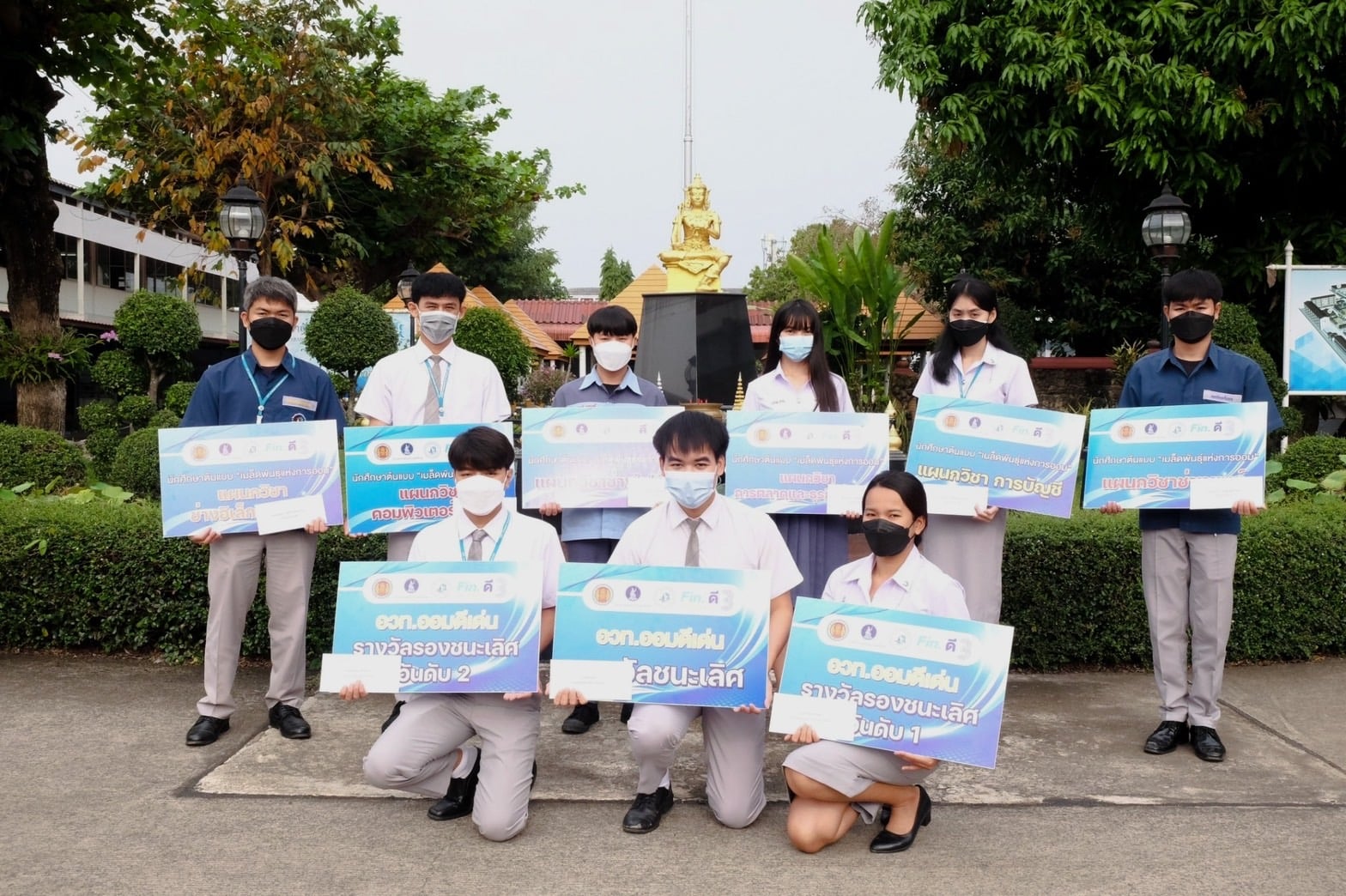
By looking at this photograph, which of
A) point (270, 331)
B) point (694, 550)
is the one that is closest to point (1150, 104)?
point (694, 550)

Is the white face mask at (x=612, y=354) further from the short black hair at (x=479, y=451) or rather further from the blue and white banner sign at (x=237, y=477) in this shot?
the blue and white banner sign at (x=237, y=477)

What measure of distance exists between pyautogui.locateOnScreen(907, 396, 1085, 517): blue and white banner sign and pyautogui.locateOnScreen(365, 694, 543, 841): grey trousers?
1902mm

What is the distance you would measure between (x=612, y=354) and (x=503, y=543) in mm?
1347

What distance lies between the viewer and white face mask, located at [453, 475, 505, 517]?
400 centimetres

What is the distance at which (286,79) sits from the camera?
64.6 feet

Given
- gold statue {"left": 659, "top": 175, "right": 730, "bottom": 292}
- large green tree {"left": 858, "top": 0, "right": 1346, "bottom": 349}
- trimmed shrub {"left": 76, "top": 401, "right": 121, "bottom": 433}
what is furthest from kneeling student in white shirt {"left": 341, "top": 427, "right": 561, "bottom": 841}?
large green tree {"left": 858, "top": 0, "right": 1346, "bottom": 349}

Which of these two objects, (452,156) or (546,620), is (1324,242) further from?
(452,156)

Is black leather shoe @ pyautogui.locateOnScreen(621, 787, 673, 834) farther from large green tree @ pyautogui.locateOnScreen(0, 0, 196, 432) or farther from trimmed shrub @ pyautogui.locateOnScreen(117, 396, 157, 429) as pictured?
trimmed shrub @ pyautogui.locateOnScreen(117, 396, 157, 429)

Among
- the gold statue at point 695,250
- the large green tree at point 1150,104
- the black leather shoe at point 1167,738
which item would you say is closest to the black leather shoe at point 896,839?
the black leather shoe at point 1167,738

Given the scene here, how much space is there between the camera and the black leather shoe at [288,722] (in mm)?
4926

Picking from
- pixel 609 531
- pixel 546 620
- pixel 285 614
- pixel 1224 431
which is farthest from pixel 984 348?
pixel 285 614

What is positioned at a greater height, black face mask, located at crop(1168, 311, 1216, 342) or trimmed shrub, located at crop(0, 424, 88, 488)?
black face mask, located at crop(1168, 311, 1216, 342)

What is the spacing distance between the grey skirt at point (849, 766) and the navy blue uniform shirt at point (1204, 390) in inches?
75.2

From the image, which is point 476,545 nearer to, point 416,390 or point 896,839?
point 416,390
